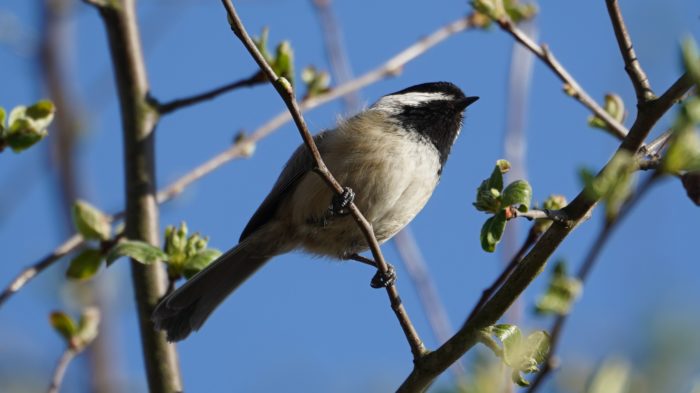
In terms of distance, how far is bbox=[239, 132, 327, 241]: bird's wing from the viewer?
3.62 metres

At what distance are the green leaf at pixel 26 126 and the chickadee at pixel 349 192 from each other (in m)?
0.99

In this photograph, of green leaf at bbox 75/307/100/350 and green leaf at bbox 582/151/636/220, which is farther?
green leaf at bbox 75/307/100/350

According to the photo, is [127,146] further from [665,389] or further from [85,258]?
[665,389]

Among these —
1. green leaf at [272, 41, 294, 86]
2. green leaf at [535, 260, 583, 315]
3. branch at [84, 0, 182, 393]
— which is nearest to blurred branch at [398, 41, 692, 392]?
green leaf at [535, 260, 583, 315]

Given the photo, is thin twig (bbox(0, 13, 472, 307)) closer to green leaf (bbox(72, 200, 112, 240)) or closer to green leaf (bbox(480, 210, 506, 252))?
green leaf (bbox(72, 200, 112, 240))

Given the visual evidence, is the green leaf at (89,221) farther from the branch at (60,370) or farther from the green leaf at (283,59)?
the green leaf at (283,59)

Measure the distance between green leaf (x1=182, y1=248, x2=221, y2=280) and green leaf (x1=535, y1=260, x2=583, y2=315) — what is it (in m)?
1.65

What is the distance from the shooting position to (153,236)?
3004 millimetres

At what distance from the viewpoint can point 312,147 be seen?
2.19 metres

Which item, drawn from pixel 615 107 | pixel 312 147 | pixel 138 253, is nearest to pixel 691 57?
pixel 312 147

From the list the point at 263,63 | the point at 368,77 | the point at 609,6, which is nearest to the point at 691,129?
the point at 609,6

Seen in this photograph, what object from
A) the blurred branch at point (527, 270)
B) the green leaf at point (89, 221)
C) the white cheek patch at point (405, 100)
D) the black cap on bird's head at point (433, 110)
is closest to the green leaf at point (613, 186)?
the blurred branch at point (527, 270)

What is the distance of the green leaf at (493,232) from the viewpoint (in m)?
1.97

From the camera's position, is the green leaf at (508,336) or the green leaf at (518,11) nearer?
the green leaf at (508,336)
